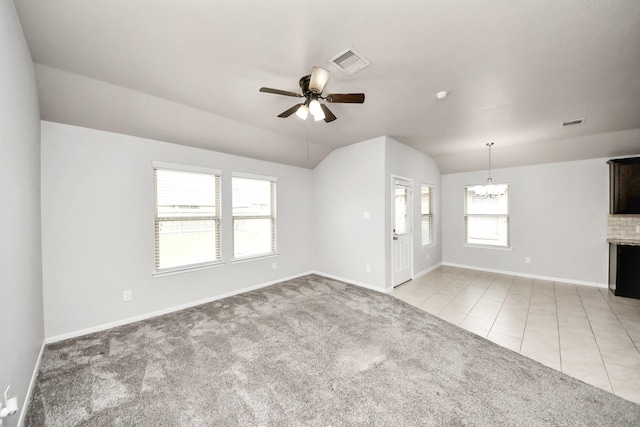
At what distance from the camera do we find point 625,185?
405 centimetres

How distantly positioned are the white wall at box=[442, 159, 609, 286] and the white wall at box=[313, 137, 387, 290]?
10.4 feet

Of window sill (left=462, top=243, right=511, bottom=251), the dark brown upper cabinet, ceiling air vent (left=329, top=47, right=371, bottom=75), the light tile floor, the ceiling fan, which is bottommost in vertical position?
the light tile floor

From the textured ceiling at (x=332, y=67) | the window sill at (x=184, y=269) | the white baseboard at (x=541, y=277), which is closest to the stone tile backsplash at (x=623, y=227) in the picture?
the white baseboard at (x=541, y=277)

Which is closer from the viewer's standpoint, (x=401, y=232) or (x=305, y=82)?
(x=305, y=82)

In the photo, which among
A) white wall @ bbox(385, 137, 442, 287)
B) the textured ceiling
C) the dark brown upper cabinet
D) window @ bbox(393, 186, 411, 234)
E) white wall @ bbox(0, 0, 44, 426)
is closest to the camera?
white wall @ bbox(0, 0, 44, 426)

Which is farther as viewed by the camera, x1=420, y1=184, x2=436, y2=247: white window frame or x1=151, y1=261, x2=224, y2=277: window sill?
x1=420, y1=184, x2=436, y2=247: white window frame

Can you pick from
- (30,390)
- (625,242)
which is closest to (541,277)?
(625,242)

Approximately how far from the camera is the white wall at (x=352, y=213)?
13.8 feet

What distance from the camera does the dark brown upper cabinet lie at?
13.0 ft

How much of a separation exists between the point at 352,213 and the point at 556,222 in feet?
13.9

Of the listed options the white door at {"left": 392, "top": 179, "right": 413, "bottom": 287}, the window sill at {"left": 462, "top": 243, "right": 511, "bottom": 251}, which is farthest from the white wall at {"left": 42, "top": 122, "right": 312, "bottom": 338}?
the window sill at {"left": 462, "top": 243, "right": 511, "bottom": 251}

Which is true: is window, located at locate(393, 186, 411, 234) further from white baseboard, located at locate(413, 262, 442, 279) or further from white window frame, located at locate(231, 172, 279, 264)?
white window frame, located at locate(231, 172, 279, 264)

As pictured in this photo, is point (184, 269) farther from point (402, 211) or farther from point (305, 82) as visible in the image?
point (402, 211)

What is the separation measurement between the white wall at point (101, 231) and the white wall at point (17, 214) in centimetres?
39
